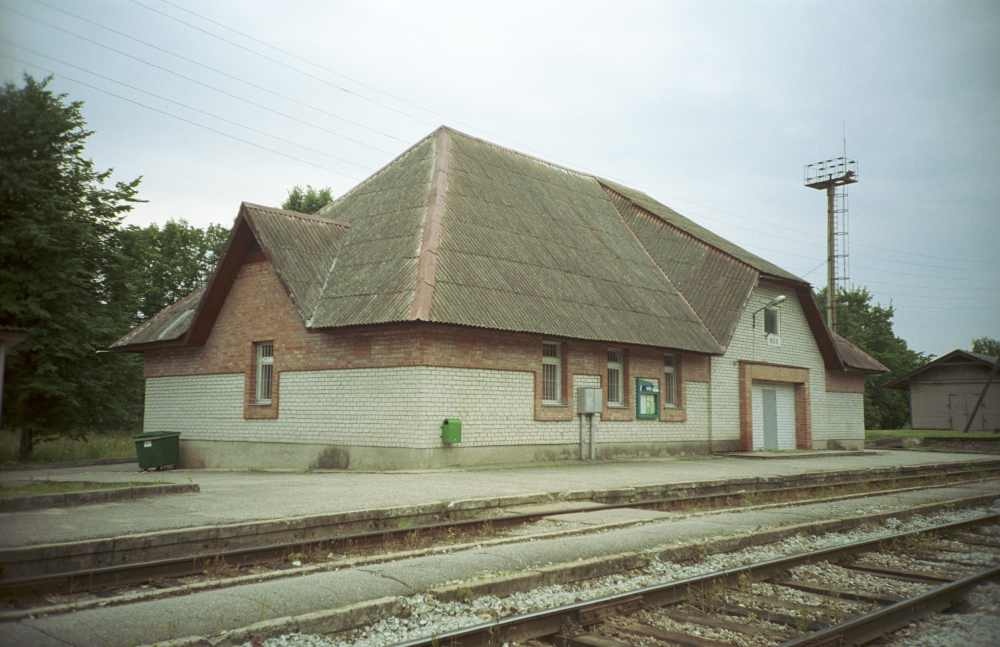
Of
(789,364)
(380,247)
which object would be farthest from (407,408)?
(789,364)

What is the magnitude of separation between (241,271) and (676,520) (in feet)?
49.5

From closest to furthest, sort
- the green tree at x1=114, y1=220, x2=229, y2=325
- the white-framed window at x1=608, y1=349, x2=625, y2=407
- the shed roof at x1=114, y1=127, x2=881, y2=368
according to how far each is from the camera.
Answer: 1. the shed roof at x1=114, y1=127, x2=881, y2=368
2. the white-framed window at x1=608, y1=349, x2=625, y2=407
3. the green tree at x1=114, y1=220, x2=229, y2=325

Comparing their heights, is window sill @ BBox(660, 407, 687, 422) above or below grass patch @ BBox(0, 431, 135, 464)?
above

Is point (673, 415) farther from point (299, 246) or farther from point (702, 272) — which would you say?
point (299, 246)

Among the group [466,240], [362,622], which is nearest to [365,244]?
[466,240]

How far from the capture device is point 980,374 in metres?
48.3

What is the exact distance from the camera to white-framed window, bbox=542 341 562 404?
66.8 ft

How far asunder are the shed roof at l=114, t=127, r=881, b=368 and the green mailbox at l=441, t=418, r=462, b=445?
2.17m

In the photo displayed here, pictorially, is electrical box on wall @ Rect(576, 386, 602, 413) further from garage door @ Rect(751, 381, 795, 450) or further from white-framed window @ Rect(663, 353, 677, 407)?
garage door @ Rect(751, 381, 795, 450)

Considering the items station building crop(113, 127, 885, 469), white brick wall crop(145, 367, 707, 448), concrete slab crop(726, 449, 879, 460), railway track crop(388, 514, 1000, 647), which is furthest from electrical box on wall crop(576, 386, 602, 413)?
railway track crop(388, 514, 1000, 647)

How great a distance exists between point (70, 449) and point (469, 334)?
20.4 metres

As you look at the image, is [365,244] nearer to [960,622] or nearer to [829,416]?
[960,622]

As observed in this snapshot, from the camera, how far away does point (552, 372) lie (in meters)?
20.6

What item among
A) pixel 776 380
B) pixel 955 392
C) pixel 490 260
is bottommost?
pixel 776 380
